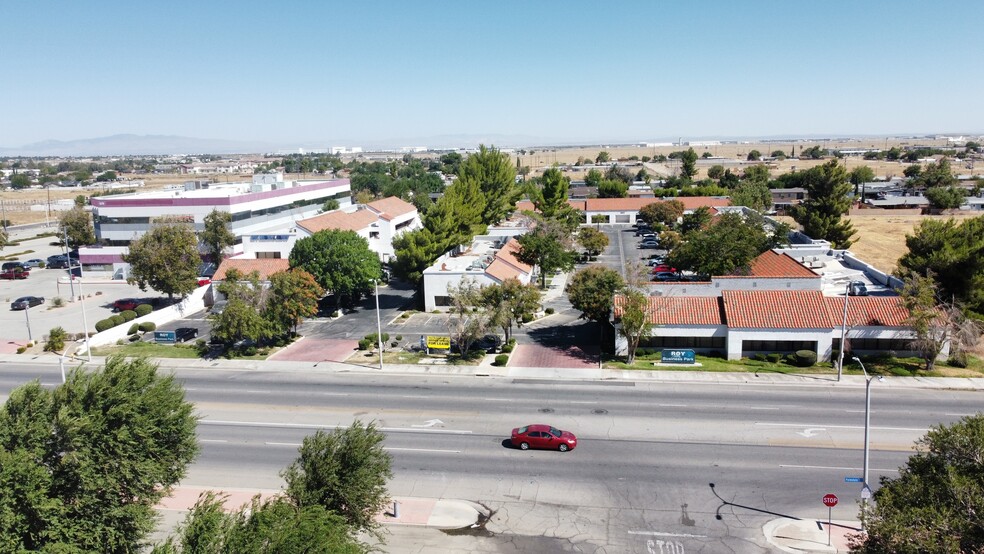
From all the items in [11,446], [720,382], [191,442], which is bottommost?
[720,382]

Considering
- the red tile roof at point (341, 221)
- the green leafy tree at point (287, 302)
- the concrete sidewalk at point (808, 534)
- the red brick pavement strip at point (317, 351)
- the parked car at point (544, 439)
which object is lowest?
the concrete sidewalk at point (808, 534)

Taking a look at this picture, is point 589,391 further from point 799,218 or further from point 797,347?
point 799,218

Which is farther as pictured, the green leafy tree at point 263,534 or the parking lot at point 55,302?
the parking lot at point 55,302

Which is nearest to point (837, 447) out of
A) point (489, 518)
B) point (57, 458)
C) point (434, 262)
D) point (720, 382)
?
point (720, 382)

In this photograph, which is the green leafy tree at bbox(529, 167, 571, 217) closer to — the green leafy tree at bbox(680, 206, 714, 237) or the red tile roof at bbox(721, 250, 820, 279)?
the green leafy tree at bbox(680, 206, 714, 237)

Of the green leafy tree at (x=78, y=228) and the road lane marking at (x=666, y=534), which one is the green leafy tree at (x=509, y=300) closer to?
the road lane marking at (x=666, y=534)

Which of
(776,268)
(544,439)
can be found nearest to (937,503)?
(544,439)

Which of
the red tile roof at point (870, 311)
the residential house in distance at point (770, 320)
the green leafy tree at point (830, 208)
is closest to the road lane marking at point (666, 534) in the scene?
the residential house in distance at point (770, 320)
